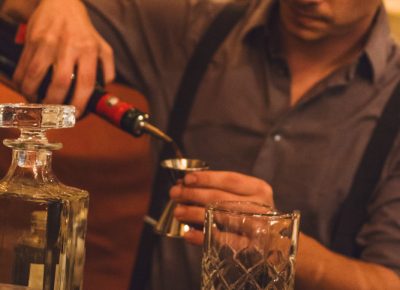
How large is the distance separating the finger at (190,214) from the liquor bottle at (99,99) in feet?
0.28

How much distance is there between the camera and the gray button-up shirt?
5.15 feet

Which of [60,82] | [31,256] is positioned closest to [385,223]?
[60,82]

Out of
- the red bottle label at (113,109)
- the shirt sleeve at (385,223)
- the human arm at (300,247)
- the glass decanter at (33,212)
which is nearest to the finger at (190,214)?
the human arm at (300,247)

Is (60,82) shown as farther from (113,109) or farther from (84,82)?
(113,109)

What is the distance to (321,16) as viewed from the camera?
4.72 ft

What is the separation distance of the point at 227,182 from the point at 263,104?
0.60 m

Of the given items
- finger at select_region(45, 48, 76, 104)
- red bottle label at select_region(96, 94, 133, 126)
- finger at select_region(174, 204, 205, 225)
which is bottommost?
finger at select_region(174, 204, 205, 225)

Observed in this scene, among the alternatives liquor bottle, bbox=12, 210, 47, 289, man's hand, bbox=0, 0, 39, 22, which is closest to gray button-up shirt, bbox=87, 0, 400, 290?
man's hand, bbox=0, 0, 39, 22

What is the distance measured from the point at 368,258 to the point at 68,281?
0.93 meters

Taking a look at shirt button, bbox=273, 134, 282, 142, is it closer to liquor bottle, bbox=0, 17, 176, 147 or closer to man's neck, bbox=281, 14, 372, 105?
man's neck, bbox=281, 14, 372, 105

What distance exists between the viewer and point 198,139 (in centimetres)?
165

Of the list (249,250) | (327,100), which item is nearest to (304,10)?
(327,100)

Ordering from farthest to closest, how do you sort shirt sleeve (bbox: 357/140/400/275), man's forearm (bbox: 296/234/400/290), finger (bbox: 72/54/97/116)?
1. shirt sleeve (bbox: 357/140/400/275)
2. man's forearm (bbox: 296/234/400/290)
3. finger (bbox: 72/54/97/116)

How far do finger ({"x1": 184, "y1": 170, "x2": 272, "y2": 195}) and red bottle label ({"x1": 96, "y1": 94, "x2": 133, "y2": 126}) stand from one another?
10 cm
